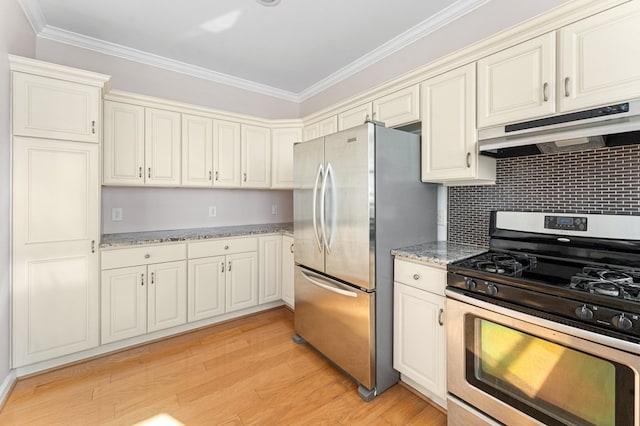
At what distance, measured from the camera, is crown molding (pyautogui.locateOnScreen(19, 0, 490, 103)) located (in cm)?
226

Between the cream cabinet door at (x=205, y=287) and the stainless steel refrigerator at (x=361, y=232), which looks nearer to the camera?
the stainless steel refrigerator at (x=361, y=232)

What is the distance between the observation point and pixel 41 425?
1.64 metres

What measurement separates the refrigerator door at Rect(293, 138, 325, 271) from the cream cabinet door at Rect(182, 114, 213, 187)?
115 cm

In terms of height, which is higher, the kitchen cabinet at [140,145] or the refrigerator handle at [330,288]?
the kitchen cabinet at [140,145]

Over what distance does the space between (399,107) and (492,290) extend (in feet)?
4.80

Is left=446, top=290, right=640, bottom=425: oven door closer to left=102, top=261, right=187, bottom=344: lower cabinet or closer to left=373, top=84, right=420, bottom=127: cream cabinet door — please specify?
left=373, top=84, right=420, bottom=127: cream cabinet door

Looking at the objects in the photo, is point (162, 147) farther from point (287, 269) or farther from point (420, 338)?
point (420, 338)

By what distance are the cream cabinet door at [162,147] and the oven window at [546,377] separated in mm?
2799

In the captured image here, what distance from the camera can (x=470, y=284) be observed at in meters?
1.47

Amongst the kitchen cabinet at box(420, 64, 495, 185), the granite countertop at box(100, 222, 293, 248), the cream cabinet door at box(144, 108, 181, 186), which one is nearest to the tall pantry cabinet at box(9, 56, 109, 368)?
the granite countertop at box(100, 222, 293, 248)

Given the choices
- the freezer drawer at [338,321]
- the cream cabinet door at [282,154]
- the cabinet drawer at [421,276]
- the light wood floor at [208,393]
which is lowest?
the light wood floor at [208,393]

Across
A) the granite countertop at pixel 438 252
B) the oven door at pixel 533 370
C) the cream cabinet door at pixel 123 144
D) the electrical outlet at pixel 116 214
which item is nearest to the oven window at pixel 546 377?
the oven door at pixel 533 370

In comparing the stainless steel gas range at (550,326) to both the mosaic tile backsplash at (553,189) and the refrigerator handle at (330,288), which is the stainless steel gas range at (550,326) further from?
the refrigerator handle at (330,288)

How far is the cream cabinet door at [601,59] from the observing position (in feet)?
4.08
